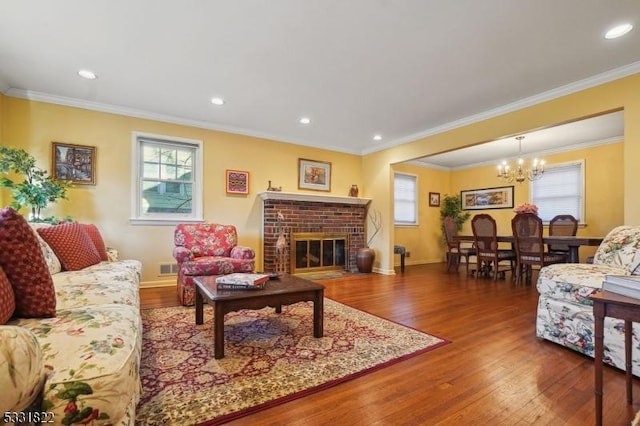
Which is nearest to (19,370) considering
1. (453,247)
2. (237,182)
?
(237,182)

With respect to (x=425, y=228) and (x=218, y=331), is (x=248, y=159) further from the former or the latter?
(x=425, y=228)

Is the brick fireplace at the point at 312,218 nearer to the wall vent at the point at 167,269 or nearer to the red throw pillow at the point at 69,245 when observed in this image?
the wall vent at the point at 167,269

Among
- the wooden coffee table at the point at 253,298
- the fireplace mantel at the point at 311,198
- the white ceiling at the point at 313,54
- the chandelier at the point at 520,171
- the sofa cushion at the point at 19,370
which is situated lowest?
the wooden coffee table at the point at 253,298

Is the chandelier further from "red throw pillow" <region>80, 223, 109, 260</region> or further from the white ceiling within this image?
"red throw pillow" <region>80, 223, 109, 260</region>

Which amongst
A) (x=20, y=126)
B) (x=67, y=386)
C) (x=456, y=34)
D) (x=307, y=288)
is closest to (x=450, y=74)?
(x=456, y=34)

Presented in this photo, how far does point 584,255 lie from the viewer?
16.9ft

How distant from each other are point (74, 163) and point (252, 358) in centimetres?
342

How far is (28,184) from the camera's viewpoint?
9.87 feet

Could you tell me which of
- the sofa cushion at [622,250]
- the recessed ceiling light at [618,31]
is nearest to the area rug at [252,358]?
the sofa cushion at [622,250]

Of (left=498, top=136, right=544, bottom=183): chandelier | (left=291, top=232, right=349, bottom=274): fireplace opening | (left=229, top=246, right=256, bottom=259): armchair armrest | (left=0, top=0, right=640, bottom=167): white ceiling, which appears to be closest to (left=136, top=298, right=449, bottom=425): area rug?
(left=229, top=246, right=256, bottom=259): armchair armrest

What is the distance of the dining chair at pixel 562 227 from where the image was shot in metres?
4.79

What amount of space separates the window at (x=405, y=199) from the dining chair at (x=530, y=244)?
245 cm

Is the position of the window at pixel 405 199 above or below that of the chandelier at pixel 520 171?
below

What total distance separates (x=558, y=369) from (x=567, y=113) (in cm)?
265
